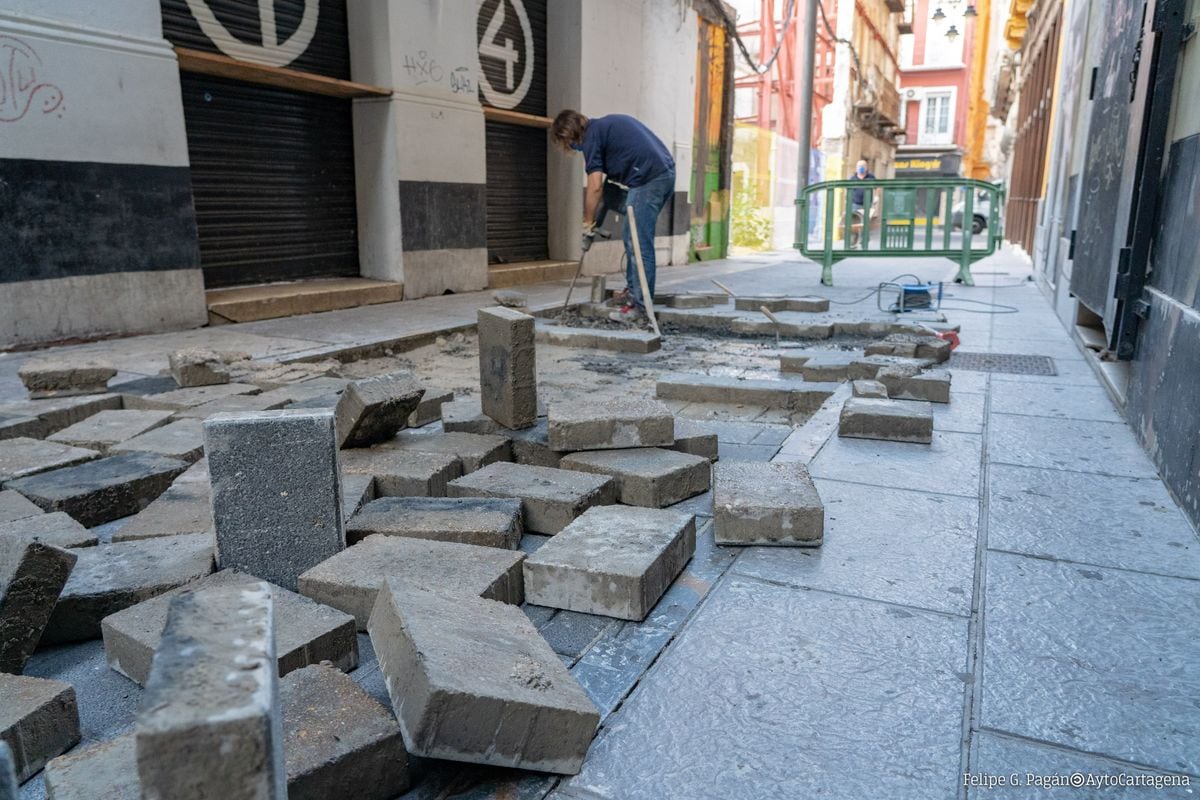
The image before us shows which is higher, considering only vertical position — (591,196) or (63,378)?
(591,196)

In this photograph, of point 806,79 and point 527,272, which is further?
point 806,79

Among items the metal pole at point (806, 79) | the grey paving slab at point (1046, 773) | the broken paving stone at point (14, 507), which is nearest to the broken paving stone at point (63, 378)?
the broken paving stone at point (14, 507)

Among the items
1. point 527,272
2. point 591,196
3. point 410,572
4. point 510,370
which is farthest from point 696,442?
point 591,196

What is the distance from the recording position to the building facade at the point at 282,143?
567 centimetres

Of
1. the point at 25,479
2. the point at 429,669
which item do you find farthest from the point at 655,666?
the point at 25,479

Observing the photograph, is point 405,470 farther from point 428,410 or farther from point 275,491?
point 428,410

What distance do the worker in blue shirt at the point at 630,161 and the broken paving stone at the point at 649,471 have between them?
175 inches

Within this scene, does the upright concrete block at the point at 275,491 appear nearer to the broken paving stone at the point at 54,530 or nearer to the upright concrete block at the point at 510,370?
the broken paving stone at the point at 54,530

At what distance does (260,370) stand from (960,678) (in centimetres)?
438

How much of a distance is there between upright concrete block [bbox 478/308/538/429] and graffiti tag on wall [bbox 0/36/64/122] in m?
4.01

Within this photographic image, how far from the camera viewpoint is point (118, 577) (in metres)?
2.21

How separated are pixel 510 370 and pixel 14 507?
177 centimetres

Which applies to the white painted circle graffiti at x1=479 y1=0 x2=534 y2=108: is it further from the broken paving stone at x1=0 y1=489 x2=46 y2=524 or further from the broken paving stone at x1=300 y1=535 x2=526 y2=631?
the broken paving stone at x1=300 y1=535 x2=526 y2=631

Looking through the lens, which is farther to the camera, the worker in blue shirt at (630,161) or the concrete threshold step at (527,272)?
the concrete threshold step at (527,272)
